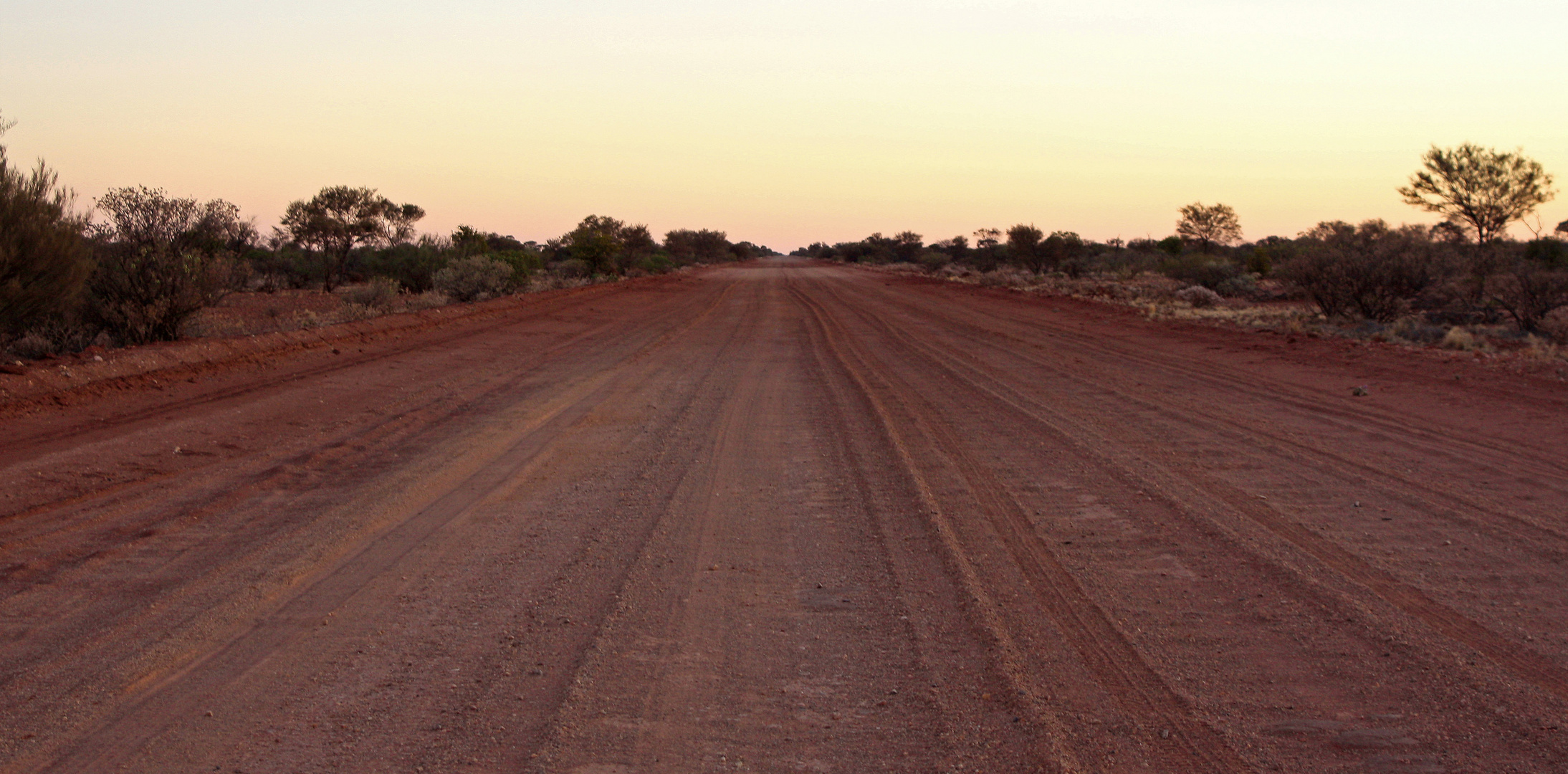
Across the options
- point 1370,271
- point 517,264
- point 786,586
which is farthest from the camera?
point 517,264

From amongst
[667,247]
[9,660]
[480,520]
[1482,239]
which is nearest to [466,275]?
[480,520]

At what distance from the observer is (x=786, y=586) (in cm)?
541

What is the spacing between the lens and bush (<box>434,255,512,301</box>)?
29547 mm

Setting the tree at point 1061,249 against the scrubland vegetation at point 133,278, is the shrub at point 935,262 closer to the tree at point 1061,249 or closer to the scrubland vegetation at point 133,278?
the tree at point 1061,249

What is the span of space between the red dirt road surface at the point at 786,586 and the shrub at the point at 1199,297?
17.9 m

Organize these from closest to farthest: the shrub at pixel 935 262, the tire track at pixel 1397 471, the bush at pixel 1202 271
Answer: the tire track at pixel 1397 471 < the bush at pixel 1202 271 < the shrub at pixel 935 262

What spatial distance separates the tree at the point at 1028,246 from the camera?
56.5m

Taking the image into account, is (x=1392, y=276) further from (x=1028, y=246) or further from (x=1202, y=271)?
(x=1028, y=246)

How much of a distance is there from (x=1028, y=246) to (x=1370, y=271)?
3571 centimetres

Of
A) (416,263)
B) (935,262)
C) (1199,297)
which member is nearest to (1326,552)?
(1199,297)

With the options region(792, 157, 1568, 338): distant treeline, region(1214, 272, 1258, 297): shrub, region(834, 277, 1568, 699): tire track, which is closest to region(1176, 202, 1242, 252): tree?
region(792, 157, 1568, 338): distant treeline

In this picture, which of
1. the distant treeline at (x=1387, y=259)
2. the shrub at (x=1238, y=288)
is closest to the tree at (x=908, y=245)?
the distant treeline at (x=1387, y=259)

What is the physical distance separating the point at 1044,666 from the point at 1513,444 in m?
7.11

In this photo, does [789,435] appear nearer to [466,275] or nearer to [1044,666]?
[1044,666]
